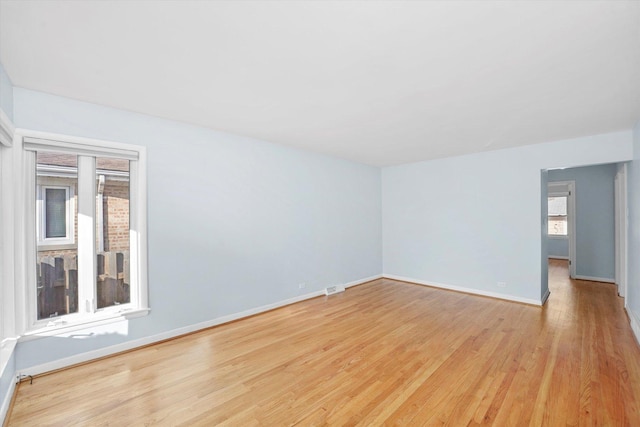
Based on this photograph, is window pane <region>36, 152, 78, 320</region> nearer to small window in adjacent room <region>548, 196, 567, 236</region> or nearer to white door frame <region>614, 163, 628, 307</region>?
white door frame <region>614, 163, 628, 307</region>

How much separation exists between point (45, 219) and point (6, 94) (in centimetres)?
107

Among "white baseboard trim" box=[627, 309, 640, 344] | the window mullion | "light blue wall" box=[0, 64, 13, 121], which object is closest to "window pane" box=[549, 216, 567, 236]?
"white baseboard trim" box=[627, 309, 640, 344]

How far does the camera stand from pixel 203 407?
200 centimetres

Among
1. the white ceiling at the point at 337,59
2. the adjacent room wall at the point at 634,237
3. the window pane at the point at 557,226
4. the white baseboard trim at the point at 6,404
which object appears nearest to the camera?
the white ceiling at the point at 337,59

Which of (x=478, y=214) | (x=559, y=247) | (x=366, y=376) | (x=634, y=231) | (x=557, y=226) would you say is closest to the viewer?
(x=366, y=376)

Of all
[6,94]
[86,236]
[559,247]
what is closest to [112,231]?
[86,236]

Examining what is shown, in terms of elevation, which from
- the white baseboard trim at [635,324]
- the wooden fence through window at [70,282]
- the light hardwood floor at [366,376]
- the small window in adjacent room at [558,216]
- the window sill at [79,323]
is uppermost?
the small window in adjacent room at [558,216]

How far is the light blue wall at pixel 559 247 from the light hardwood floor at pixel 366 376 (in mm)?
5206

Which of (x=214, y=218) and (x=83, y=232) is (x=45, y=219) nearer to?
(x=83, y=232)

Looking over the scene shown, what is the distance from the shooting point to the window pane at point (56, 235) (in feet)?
8.17

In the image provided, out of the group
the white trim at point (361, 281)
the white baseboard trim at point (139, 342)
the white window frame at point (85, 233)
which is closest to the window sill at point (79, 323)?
the white window frame at point (85, 233)

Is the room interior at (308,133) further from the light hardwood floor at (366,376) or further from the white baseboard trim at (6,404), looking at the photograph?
the light hardwood floor at (366,376)

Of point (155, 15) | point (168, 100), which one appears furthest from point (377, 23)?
point (168, 100)

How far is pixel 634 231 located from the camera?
11.2 feet
